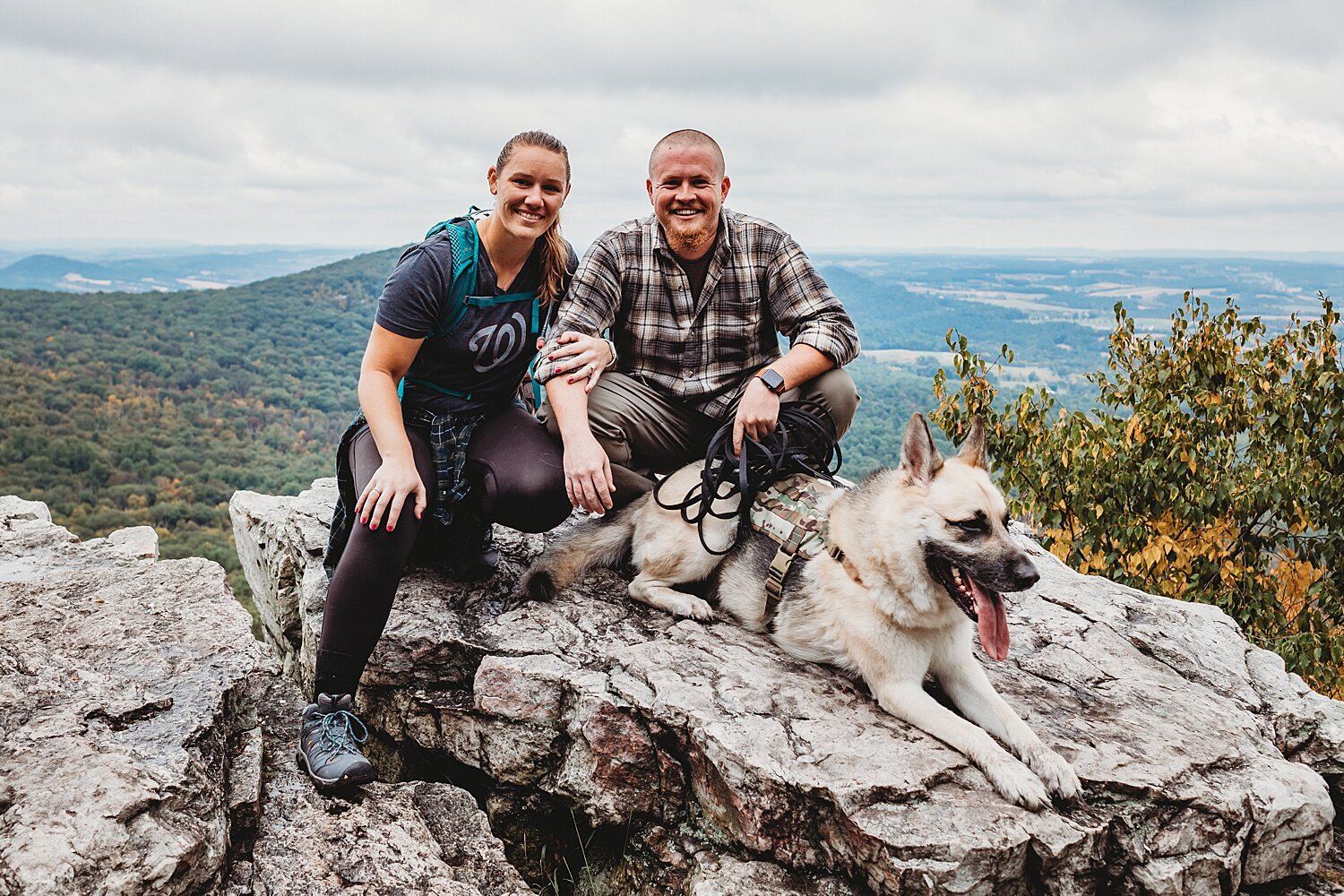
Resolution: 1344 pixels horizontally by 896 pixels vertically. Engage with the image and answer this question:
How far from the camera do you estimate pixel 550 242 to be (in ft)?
14.5

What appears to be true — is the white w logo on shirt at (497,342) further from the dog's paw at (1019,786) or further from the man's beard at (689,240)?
the dog's paw at (1019,786)

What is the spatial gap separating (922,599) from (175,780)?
300 centimetres

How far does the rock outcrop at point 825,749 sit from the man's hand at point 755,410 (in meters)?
1.04

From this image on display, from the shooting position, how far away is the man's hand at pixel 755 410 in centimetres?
437

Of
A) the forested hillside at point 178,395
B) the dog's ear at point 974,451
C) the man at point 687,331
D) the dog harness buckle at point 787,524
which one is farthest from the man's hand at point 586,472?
the forested hillside at point 178,395

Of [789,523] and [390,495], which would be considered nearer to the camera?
[390,495]

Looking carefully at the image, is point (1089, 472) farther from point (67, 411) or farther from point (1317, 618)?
point (67, 411)

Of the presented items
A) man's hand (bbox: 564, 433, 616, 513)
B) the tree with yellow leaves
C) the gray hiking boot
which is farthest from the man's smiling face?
the tree with yellow leaves

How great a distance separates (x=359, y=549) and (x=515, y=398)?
1439 millimetres

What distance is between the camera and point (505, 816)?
4121 mm

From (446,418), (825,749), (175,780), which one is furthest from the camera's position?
(446,418)

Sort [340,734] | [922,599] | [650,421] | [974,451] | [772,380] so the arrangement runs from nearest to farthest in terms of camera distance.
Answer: [340,734], [922,599], [974,451], [772,380], [650,421]

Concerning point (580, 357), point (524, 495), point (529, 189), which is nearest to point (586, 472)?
point (524, 495)

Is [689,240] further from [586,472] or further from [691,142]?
[586,472]
